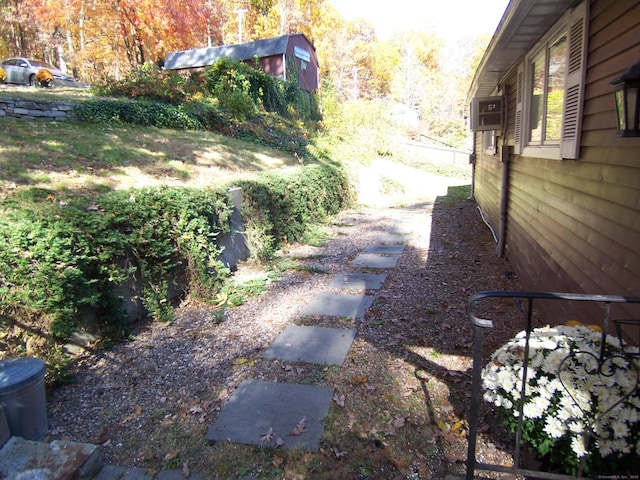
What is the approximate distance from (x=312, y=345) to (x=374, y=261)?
9.83ft

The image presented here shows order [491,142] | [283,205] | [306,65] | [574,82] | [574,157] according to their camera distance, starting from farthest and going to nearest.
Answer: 1. [306,65]
2. [491,142]
3. [283,205]
4. [574,82]
5. [574,157]

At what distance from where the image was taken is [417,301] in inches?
186

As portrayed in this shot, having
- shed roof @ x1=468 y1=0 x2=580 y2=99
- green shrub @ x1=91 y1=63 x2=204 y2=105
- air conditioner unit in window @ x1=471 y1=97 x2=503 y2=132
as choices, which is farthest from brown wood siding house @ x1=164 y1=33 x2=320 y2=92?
shed roof @ x1=468 y1=0 x2=580 y2=99

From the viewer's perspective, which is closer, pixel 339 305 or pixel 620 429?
pixel 620 429

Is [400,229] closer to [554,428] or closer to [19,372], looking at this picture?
[554,428]

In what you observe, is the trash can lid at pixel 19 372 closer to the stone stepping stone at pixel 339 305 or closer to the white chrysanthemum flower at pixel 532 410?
the stone stepping stone at pixel 339 305

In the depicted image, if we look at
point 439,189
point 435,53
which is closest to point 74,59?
point 439,189

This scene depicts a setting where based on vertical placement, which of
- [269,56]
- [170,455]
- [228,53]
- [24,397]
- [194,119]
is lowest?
[170,455]

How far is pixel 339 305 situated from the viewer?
4.72 m

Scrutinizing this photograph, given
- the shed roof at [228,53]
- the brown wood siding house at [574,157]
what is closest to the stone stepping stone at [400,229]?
the brown wood siding house at [574,157]

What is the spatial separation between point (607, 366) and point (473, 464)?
785mm

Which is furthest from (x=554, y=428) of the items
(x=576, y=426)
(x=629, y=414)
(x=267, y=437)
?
(x=267, y=437)

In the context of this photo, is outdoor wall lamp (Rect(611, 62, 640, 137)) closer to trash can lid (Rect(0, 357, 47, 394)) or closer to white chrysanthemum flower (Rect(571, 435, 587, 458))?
white chrysanthemum flower (Rect(571, 435, 587, 458))

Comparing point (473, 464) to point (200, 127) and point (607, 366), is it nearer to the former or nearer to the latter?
point (607, 366)
